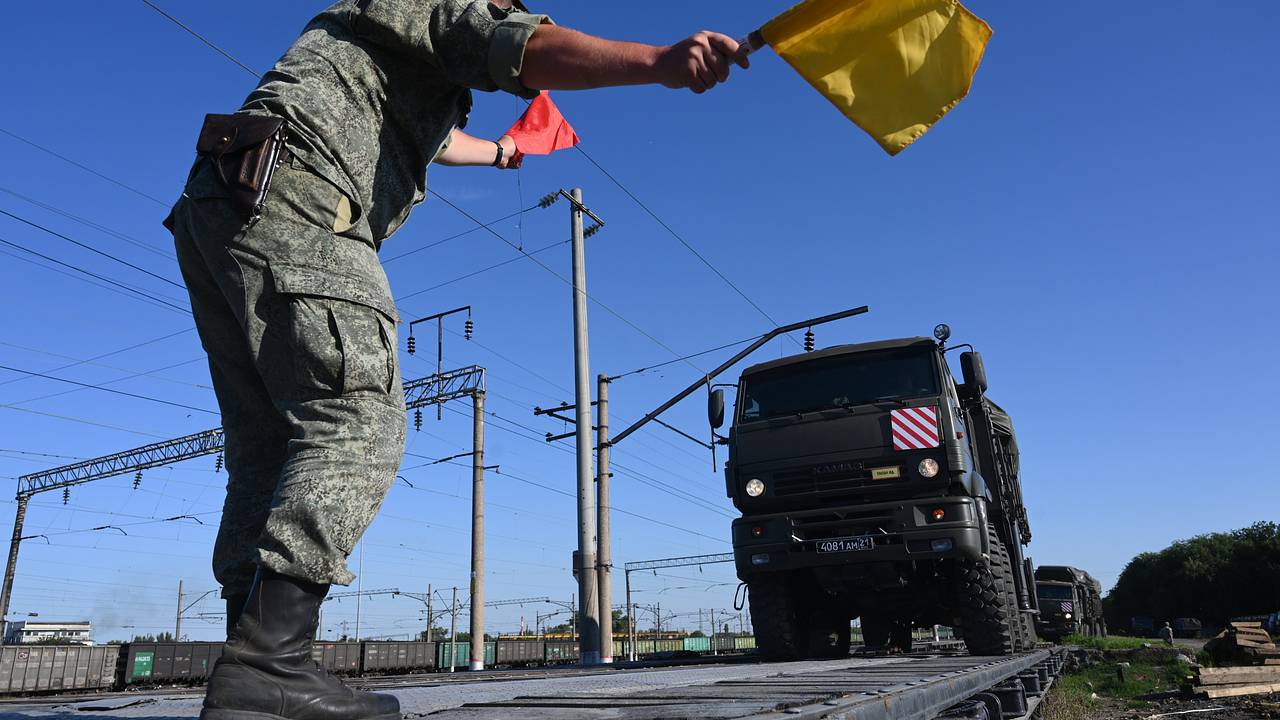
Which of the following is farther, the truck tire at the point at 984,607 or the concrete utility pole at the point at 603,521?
the concrete utility pole at the point at 603,521

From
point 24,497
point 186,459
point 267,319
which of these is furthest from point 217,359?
point 24,497

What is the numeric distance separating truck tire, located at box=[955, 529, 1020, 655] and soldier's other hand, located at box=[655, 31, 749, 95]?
6438 mm

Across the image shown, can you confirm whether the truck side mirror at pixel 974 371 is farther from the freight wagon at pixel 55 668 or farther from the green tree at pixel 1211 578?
the green tree at pixel 1211 578

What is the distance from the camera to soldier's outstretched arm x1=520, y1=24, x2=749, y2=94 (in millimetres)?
1960

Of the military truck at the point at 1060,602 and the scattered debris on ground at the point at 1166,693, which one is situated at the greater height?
the military truck at the point at 1060,602

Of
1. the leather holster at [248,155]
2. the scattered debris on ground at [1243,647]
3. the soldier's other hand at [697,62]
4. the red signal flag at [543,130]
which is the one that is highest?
the red signal flag at [543,130]

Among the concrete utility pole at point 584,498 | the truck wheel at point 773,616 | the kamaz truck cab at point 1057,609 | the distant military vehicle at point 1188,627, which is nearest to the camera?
the truck wheel at point 773,616

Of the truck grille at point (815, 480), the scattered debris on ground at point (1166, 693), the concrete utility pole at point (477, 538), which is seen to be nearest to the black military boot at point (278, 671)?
the truck grille at point (815, 480)

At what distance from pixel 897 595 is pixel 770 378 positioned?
7.77ft

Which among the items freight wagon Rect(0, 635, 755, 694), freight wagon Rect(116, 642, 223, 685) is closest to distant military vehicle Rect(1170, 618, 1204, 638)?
freight wagon Rect(0, 635, 755, 694)

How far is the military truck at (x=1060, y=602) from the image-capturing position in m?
22.2

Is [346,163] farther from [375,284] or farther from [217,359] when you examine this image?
[217,359]

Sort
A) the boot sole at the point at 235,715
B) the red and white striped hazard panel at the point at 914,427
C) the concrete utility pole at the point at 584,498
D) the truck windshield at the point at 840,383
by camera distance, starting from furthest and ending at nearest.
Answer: the concrete utility pole at the point at 584,498 < the truck windshield at the point at 840,383 < the red and white striped hazard panel at the point at 914,427 < the boot sole at the point at 235,715

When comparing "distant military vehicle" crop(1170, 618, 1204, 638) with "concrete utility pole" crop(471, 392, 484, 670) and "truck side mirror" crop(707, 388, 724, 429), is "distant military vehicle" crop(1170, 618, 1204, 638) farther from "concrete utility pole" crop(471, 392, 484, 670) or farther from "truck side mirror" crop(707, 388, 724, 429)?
"truck side mirror" crop(707, 388, 724, 429)
